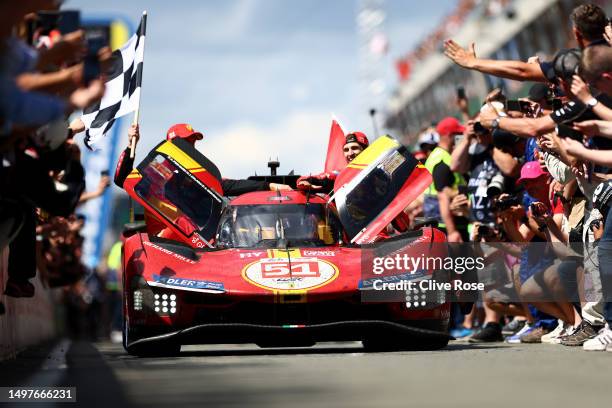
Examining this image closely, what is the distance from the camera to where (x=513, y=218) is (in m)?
14.1

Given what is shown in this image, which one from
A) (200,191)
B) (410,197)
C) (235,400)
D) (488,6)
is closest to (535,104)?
(410,197)

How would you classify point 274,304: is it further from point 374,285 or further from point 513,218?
point 513,218

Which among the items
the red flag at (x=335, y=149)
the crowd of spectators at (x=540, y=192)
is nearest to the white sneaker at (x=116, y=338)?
the crowd of spectators at (x=540, y=192)

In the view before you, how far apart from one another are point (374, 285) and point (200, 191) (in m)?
2.62

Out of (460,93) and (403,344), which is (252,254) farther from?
(460,93)

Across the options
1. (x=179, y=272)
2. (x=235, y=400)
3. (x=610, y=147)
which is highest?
(x=610, y=147)

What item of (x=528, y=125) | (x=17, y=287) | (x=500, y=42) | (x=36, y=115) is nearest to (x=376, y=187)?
(x=528, y=125)

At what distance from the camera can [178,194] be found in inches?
521

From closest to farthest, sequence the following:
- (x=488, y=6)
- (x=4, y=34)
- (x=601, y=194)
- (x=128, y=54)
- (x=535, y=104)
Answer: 1. (x=4, y=34)
2. (x=601, y=194)
3. (x=535, y=104)
4. (x=128, y=54)
5. (x=488, y=6)

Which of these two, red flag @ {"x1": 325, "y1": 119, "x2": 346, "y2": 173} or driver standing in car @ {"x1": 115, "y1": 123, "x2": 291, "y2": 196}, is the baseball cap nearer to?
red flag @ {"x1": 325, "y1": 119, "x2": 346, "y2": 173}

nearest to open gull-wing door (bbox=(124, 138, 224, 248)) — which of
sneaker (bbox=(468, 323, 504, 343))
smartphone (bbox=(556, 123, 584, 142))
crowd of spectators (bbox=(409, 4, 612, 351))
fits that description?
crowd of spectators (bbox=(409, 4, 612, 351))

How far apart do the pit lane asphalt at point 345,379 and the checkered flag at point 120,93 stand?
2877mm

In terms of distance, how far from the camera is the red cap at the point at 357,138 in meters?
15.1

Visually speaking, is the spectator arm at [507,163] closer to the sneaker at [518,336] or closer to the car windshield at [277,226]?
the sneaker at [518,336]
